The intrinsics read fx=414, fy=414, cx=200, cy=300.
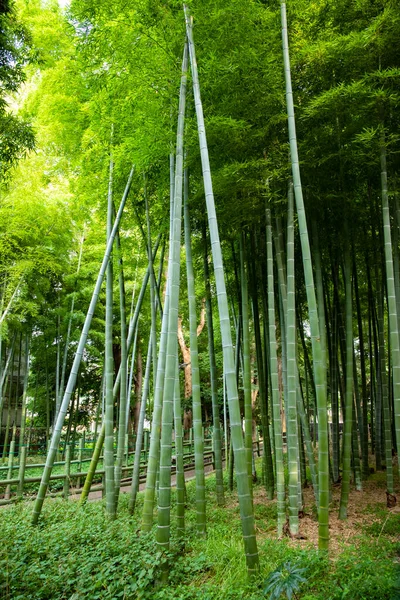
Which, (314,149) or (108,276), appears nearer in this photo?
(314,149)

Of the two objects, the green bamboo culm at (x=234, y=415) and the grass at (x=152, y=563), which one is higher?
the green bamboo culm at (x=234, y=415)

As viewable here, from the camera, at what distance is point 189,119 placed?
141 inches

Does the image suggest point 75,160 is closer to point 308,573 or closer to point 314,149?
point 314,149

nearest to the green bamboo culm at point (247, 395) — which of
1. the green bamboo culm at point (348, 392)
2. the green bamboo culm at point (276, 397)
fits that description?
the green bamboo culm at point (276, 397)

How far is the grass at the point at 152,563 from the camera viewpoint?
7.43ft

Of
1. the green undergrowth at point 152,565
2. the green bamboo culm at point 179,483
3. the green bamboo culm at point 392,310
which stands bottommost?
the green undergrowth at point 152,565

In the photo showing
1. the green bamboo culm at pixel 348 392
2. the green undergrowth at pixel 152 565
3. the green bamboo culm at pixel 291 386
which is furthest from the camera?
the green bamboo culm at pixel 348 392

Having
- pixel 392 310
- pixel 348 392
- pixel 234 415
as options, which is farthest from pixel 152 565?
pixel 392 310

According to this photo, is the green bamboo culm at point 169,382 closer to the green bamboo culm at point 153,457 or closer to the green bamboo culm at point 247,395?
the green bamboo culm at point 153,457

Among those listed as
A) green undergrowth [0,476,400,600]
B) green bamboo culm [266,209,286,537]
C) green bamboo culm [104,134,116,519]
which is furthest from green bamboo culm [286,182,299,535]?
green bamboo culm [104,134,116,519]

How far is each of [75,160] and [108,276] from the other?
167 cm

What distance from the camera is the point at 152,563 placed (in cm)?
246

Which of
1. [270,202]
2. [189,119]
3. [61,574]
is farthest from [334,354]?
[61,574]

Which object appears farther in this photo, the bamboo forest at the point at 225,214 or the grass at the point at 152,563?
the bamboo forest at the point at 225,214
